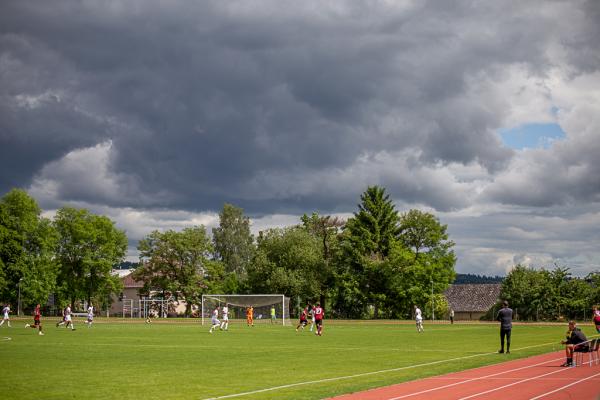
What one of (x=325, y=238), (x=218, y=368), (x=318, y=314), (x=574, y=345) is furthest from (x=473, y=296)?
(x=218, y=368)

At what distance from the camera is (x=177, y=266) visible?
350 feet

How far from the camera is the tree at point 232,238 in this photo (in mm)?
126812

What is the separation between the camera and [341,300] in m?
100

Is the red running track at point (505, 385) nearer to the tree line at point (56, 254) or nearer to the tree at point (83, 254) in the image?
the tree line at point (56, 254)

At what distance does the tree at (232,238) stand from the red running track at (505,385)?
105905mm

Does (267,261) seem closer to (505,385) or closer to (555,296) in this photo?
(555,296)

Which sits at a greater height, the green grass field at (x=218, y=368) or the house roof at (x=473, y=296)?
the green grass field at (x=218, y=368)

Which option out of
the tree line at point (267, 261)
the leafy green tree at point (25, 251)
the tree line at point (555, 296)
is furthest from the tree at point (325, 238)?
the leafy green tree at point (25, 251)

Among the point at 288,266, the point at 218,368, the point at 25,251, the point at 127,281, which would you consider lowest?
the point at 218,368

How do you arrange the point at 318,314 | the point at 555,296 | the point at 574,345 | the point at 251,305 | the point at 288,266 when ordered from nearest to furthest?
the point at 574,345 < the point at 318,314 < the point at 251,305 < the point at 555,296 < the point at 288,266

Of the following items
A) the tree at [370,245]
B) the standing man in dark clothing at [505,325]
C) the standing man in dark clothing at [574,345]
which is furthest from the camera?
the tree at [370,245]

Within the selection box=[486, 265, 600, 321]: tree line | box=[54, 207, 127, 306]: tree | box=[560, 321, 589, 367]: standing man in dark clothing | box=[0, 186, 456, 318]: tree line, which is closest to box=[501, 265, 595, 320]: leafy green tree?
box=[486, 265, 600, 321]: tree line

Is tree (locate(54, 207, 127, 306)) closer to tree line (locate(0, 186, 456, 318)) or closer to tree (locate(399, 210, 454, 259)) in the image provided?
tree line (locate(0, 186, 456, 318))

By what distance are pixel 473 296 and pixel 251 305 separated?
6262 cm
